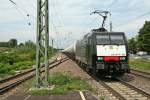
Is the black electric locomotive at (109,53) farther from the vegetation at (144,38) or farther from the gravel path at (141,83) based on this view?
the vegetation at (144,38)

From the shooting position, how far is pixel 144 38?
96.9 meters

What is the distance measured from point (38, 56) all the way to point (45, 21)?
66.4 inches

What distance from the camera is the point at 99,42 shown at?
65.9 feet

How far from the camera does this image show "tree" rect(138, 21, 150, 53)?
95188 mm

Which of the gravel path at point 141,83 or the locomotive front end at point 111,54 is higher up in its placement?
the locomotive front end at point 111,54

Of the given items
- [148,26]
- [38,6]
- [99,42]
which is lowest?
[99,42]

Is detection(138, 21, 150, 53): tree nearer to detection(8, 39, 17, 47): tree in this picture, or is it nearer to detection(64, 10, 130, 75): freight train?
detection(8, 39, 17, 47): tree

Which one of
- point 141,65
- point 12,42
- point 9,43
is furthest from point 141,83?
point 12,42

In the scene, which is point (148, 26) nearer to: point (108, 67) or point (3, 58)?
point (3, 58)

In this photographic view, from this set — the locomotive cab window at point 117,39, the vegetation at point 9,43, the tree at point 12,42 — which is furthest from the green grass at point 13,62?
the vegetation at point 9,43

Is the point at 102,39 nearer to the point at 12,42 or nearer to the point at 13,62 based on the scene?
the point at 13,62

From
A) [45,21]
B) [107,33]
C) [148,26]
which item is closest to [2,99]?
[45,21]

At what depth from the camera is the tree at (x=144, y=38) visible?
312 feet

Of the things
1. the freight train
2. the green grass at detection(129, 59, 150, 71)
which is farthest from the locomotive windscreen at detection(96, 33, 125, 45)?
the green grass at detection(129, 59, 150, 71)
